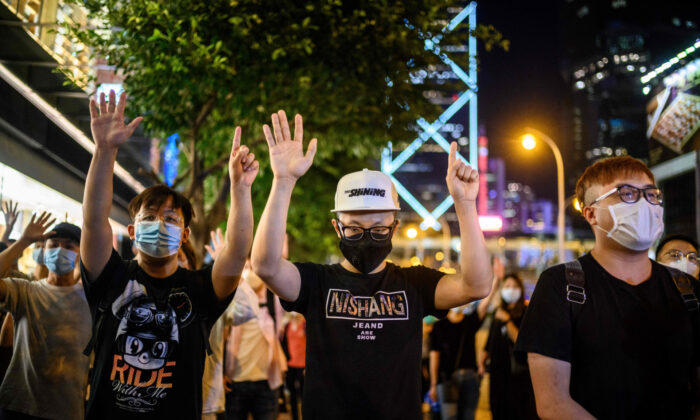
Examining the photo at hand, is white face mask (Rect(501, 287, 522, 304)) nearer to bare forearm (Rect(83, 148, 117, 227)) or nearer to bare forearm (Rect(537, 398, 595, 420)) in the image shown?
bare forearm (Rect(537, 398, 595, 420))

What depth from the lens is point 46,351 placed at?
3682mm

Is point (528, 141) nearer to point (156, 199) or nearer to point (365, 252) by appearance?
point (365, 252)

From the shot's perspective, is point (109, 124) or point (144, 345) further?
point (144, 345)

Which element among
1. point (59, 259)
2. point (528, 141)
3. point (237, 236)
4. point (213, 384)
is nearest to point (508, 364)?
point (213, 384)

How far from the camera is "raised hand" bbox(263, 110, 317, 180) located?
9.06ft

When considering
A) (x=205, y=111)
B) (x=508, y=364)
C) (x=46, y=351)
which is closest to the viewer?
(x=46, y=351)

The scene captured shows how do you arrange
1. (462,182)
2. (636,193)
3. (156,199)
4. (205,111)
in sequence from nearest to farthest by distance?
(636,193) → (462,182) → (156,199) → (205,111)

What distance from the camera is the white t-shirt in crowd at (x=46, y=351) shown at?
3.57 meters

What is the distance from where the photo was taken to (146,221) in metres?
3.00

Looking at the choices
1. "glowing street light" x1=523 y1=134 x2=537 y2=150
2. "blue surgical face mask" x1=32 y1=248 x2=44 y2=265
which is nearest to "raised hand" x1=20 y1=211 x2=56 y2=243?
"blue surgical face mask" x1=32 y1=248 x2=44 y2=265

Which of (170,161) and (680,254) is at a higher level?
(170,161)

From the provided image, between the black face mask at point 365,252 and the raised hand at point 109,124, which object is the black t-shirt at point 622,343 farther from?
the raised hand at point 109,124

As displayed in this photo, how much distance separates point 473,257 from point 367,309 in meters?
0.56

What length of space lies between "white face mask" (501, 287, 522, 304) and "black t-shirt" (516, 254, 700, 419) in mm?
3652
